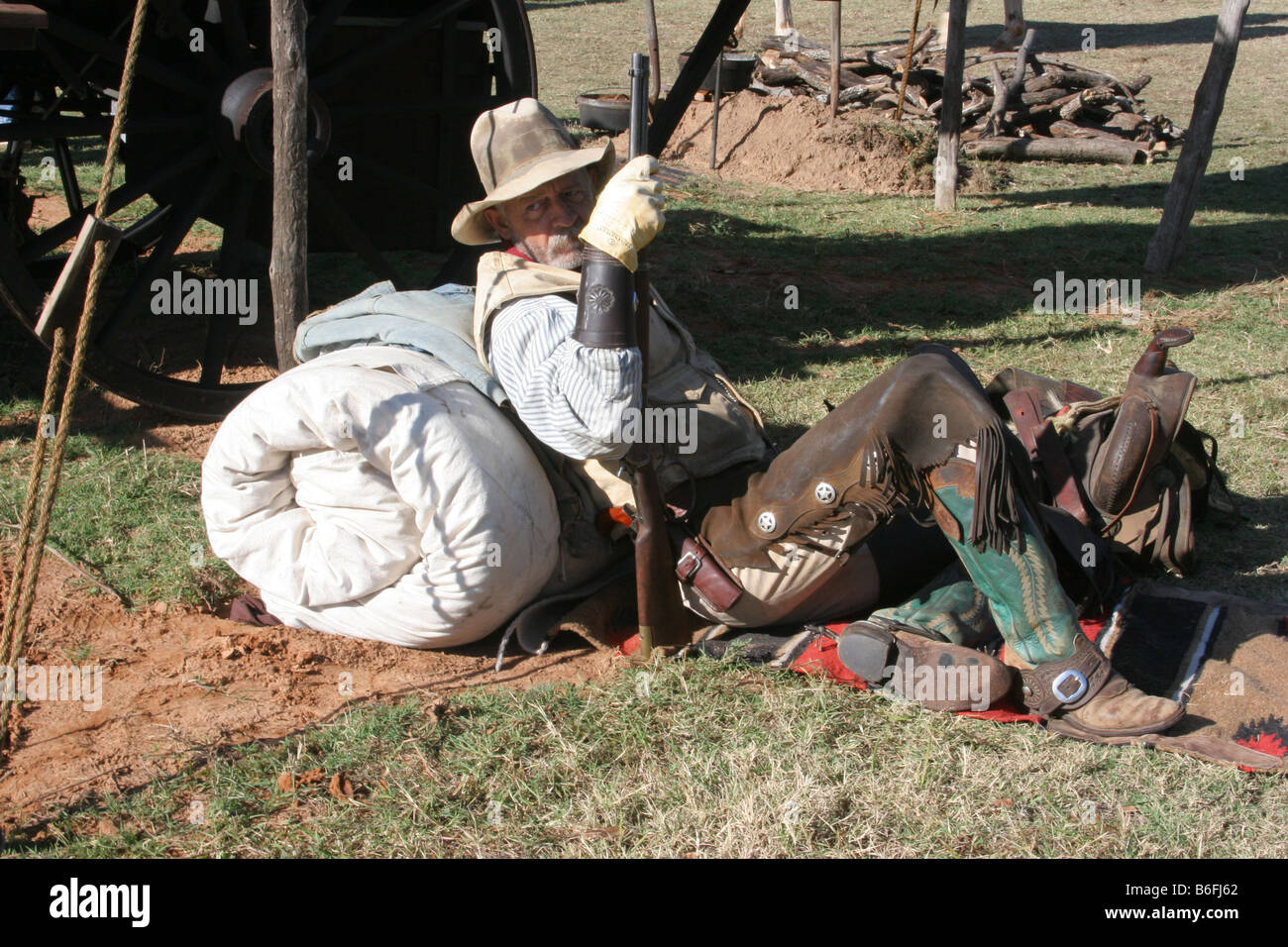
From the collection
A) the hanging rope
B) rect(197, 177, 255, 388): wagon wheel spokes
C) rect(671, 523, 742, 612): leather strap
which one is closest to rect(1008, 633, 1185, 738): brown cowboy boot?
rect(671, 523, 742, 612): leather strap

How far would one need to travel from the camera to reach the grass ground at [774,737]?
2.54 m

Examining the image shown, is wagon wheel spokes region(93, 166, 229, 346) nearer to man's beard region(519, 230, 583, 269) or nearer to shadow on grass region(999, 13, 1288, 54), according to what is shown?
man's beard region(519, 230, 583, 269)

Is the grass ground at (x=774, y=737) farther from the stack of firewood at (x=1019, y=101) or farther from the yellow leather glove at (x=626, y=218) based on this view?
the stack of firewood at (x=1019, y=101)

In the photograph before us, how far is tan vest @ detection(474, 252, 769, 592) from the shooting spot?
3.17 meters

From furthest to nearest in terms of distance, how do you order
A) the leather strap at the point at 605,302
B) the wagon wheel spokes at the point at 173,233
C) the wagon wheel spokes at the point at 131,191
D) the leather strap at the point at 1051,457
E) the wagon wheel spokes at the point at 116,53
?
the wagon wheel spokes at the point at 173,233, the wagon wheel spokes at the point at 131,191, the wagon wheel spokes at the point at 116,53, the leather strap at the point at 1051,457, the leather strap at the point at 605,302

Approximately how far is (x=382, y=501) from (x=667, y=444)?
2.64ft

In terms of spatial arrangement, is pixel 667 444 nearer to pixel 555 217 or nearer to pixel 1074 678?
pixel 555 217

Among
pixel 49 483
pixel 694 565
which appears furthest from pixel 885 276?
pixel 49 483

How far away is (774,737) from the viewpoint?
2873 mm

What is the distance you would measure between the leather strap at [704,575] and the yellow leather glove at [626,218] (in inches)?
32.3

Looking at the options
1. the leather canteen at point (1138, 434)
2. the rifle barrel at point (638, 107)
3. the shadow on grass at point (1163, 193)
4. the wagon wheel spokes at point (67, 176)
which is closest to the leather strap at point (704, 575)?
the rifle barrel at point (638, 107)
